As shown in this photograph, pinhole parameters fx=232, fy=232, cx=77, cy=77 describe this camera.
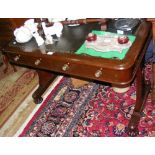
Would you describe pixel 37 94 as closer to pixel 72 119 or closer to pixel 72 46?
pixel 72 119

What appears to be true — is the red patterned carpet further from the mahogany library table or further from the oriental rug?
the oriental rug

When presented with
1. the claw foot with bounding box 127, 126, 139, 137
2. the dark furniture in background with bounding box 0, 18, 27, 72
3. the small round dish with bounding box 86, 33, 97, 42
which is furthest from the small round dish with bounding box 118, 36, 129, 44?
the dark furniture in background with bounding box 0, 18, 27, 72

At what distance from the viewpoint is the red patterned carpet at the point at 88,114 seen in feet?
6.73

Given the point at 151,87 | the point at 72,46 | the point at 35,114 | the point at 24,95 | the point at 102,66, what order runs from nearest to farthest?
the point at 102,66 < the point at 72,46 < the point at 151,87 < the point at 35,114 < the point at 24,95

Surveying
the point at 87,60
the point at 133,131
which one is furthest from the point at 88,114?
the point at 87,60

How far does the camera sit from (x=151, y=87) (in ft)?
7.22

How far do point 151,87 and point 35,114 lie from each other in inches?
47.4

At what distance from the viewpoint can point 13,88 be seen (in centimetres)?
295

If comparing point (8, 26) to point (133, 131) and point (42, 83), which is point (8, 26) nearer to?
point (42, 83)

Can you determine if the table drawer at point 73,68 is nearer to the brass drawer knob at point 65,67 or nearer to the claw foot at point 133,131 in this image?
the brass drawer knob at point 65,67

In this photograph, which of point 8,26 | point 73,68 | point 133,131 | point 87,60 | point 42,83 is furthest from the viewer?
point 8,26

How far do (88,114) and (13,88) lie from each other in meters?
1.18

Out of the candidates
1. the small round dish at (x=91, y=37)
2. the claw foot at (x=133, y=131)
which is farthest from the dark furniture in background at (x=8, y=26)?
the claw foot at (x=133, y=131)
